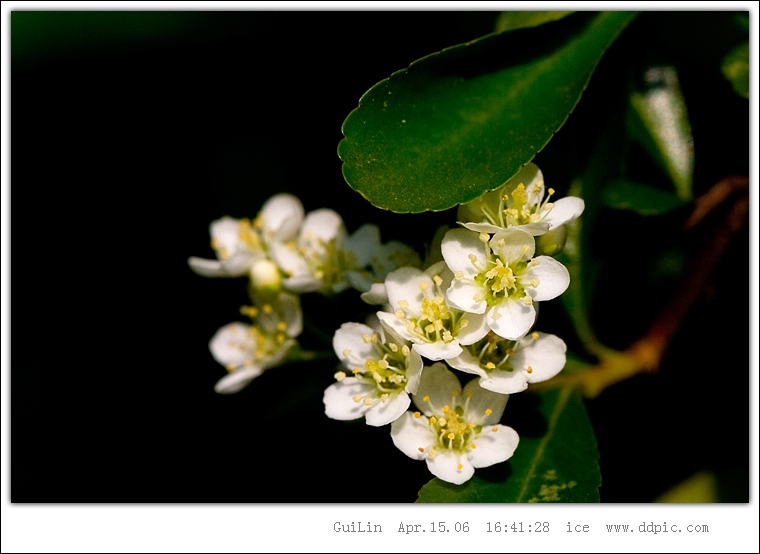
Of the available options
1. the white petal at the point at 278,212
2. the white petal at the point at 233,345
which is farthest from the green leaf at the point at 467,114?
the white petal at the point at 233,345

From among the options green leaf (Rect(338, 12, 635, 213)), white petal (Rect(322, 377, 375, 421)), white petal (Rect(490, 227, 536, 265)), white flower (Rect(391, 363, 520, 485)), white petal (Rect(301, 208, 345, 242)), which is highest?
green leaf (Rect(338, 12, 635, 213))

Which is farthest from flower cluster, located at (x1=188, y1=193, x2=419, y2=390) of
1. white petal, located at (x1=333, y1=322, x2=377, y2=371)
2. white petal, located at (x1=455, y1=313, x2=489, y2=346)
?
white petal, located at (x1=455, y1=313, x2=489, y2=346)

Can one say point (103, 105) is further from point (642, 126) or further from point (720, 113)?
point (720, 113)

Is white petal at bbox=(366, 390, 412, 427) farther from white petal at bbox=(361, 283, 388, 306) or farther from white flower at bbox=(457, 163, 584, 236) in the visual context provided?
white flower at bbox=(457, 163, 584, 236)

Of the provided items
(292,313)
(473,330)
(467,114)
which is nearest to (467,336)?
(473,330)

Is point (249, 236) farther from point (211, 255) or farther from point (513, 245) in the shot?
point (513, 245)

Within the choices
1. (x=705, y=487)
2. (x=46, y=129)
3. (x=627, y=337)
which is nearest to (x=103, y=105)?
(x=46, y=129)
